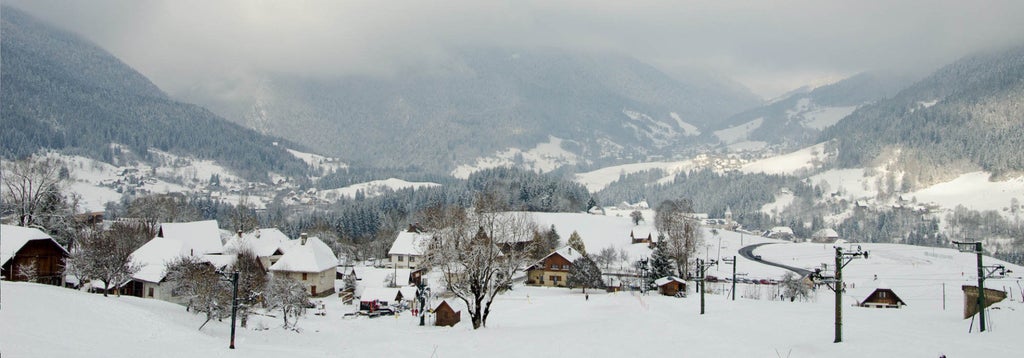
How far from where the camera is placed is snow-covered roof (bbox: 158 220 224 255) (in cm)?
7294

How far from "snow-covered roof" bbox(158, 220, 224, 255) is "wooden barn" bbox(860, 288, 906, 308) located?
68.5 meters

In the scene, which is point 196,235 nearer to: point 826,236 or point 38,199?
point 38,199

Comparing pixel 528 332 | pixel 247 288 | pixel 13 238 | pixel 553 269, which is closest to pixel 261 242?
pixel 553 269

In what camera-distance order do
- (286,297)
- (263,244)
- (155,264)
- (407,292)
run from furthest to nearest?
(263,244)
(407,292)
(155,264)
(286,297)

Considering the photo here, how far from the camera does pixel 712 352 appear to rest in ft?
84.8

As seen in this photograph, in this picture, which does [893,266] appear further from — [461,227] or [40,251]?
[40,251]

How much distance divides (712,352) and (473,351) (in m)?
10.4

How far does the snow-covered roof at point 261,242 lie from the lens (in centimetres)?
8162

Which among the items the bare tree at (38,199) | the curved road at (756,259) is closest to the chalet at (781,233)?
the curved road at (756,259)

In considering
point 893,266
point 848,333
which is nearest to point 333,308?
point 848,333

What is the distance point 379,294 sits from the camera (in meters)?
58.5

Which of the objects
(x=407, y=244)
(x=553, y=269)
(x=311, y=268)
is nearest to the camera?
(x=311, y=268)

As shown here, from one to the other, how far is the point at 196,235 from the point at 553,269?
42.9m

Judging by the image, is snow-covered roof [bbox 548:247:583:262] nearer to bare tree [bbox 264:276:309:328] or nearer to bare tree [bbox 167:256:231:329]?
bare tree [bbox 264:276:309:328]
